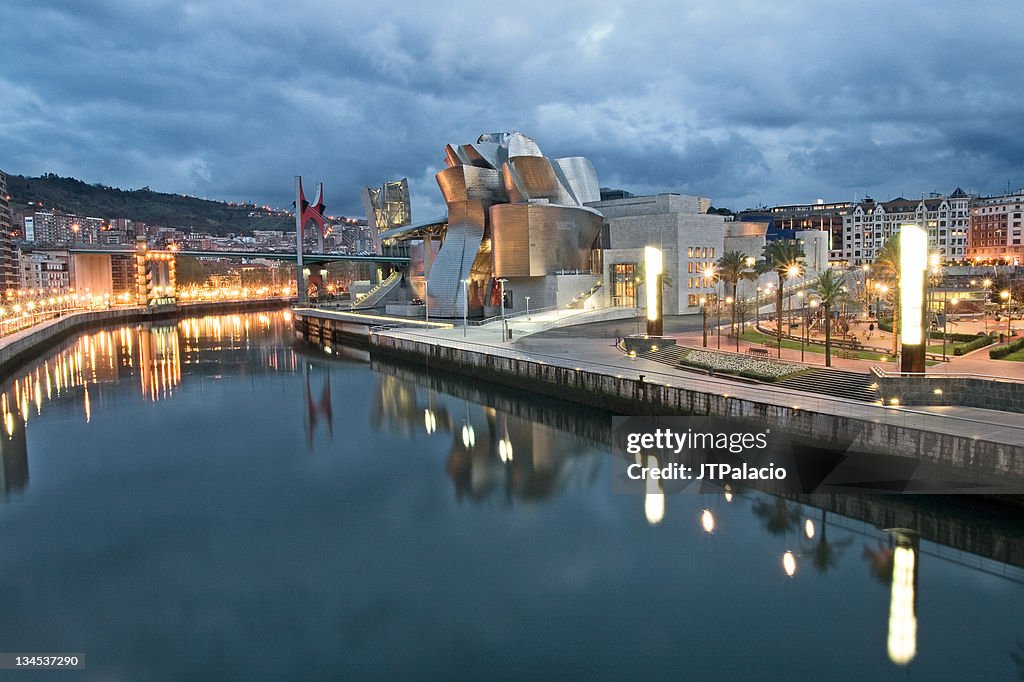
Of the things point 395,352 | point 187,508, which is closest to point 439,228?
point 395,352

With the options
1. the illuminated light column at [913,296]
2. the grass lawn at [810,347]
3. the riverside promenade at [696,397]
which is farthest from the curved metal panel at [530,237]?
the illuminated light column at [913,296]

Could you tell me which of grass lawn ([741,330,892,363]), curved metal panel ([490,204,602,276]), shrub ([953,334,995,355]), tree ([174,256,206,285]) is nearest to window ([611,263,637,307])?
curved metal panel ([490,204,602,276])

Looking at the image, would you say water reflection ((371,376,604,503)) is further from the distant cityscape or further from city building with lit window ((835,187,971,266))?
city building with lit window ((835,187,971,266))

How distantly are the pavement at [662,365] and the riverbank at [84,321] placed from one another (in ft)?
69.6

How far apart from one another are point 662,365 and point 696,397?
5471 mm

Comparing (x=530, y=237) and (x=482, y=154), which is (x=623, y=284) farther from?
(x=482, y=154)

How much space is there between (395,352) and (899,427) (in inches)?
1155

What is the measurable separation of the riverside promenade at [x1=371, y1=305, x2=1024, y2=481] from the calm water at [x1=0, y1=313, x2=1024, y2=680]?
1.31 m

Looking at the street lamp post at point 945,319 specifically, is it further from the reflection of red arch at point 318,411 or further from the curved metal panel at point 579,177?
the curved metal panel at point 579,177

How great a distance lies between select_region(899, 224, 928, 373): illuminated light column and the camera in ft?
57.4

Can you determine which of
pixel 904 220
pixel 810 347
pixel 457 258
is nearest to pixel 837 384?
pixel 810 347

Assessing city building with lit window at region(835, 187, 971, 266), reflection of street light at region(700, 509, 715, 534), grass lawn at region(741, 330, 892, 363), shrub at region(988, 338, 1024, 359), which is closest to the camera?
reflection of street light at region(700, 509, 715, 534)

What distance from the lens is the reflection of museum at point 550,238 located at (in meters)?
47.1

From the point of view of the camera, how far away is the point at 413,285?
6912 centimetres
